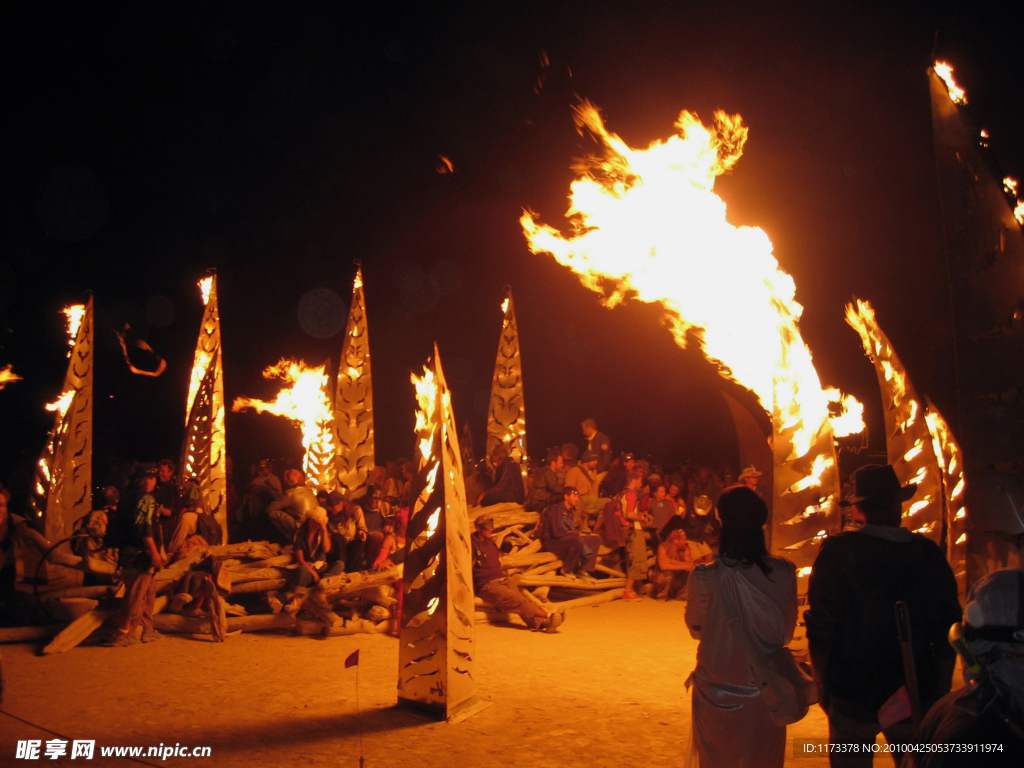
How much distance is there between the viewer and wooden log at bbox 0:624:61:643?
7559 millimetres

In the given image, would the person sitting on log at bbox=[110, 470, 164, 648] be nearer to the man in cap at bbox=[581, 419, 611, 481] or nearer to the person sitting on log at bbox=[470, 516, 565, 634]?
the person sitting on log at bbox=[470, 516, 565, 634]

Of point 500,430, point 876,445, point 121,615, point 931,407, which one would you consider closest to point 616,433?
point 876,445

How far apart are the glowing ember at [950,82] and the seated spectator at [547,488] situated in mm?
8613

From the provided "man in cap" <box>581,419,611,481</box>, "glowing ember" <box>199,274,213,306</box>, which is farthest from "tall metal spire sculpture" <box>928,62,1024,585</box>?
"glowing ember" <box>199,274,213,306</box>

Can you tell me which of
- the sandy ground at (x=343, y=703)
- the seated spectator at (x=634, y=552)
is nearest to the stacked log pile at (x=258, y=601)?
the sandy ground at (x=343, y=703)

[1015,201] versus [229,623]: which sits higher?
[1015,201]

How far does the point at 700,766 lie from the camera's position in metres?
3.05

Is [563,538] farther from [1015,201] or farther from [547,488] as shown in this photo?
[1015,201]

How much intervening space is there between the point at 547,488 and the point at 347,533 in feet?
14.4

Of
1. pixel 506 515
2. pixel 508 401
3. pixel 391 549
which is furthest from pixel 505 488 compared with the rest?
pixel 391 549

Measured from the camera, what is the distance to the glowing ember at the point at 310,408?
551 inches

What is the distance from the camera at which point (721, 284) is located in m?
7.43

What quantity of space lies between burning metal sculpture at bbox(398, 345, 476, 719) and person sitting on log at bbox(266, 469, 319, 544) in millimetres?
5765

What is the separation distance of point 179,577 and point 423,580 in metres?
4.82
